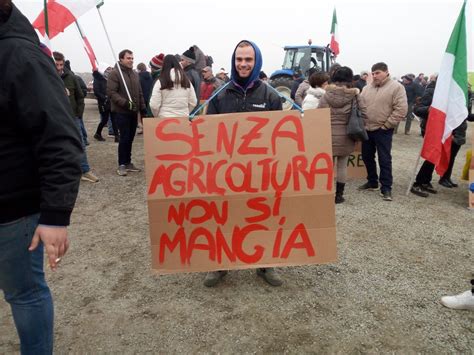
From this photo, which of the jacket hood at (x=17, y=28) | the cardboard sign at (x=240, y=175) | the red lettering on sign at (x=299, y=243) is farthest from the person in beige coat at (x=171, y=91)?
the jacket hood at (x=17, y=28)

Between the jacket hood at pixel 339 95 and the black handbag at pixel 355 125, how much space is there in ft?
0.28

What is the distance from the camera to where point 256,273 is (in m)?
2.88

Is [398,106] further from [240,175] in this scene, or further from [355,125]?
[240,175]

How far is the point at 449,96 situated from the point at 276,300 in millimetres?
3643

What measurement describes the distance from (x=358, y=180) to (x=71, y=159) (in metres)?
5.17

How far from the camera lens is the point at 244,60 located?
99.2 inches

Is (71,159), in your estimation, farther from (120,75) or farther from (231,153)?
(120,75)

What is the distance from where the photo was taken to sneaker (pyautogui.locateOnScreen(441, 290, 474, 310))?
7.86 feet

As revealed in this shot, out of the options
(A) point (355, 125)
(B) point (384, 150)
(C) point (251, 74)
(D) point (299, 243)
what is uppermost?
(C) point (251, 74)

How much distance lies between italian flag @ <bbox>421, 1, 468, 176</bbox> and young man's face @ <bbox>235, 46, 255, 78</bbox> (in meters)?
3.12

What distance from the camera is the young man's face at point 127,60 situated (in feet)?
17.5

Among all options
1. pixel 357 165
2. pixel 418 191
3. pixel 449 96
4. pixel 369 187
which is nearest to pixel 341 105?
pixel 449 96

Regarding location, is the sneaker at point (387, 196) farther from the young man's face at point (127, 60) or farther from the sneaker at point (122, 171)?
the young man's face at point (127, 60)

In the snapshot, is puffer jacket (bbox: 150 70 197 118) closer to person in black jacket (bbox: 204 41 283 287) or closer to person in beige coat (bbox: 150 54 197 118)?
person in beige coat (bbox: 150 54 197 118)
